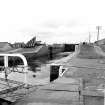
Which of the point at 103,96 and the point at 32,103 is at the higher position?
the point at 103,96

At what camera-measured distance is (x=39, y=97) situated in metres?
6.42

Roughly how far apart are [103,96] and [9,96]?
3338 mm

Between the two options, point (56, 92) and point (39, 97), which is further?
point (56, 92)

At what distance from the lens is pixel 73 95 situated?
663 cm

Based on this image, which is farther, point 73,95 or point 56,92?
point 56,92

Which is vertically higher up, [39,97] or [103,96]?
[103,96]

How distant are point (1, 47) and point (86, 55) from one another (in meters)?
32.7

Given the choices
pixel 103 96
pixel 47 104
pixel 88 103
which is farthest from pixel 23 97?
pixel 103 96

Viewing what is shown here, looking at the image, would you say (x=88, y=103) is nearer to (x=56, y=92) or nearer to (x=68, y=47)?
(x=56, y=92)

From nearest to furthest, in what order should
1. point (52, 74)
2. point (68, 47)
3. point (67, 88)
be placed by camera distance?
1. point (67, 88)
2. point (52, 74)
3. point (68, 47)

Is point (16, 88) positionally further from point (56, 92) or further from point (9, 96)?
point (56, 92)

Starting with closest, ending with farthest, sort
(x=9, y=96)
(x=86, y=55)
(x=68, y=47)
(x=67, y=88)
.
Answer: (x=9, y=96)
(x=67, y=88)
(x=86, y=55)
(x=68, y=47)

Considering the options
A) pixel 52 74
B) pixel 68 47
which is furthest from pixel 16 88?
pixel 68 47

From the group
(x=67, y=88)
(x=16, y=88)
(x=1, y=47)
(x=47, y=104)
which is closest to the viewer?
(x=47, y=104)
